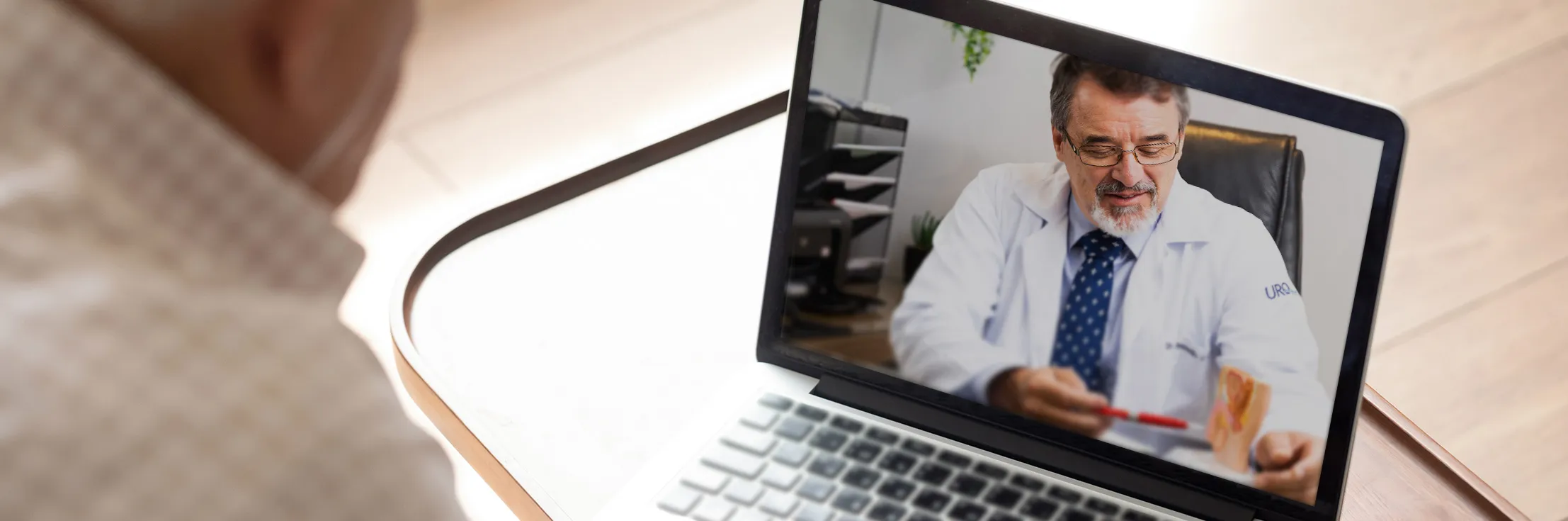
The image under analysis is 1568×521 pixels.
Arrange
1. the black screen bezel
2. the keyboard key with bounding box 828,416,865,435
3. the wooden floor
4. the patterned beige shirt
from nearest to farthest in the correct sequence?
the patterned beige shirt
the black screen bezel
the keyboard key with bounding box 828,416,865,435
the wooden floor

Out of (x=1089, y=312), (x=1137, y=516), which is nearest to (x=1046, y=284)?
(x=1089, y=312)

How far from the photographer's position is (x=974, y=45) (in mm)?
615

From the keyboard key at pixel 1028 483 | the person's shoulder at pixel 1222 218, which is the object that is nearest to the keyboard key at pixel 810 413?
the keyboard key at pixel 1028 483

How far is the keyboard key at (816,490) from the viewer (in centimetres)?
62

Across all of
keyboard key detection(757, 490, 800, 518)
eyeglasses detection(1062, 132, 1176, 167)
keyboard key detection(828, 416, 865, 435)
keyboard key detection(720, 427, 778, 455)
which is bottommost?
keyboard key detection(757, 490, 800, 518)

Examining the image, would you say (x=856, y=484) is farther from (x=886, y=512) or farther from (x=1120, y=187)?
(x=1120, y=187)

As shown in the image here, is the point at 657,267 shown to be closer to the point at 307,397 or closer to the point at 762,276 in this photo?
the point at 762,276

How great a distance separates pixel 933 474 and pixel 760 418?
3.9 inches

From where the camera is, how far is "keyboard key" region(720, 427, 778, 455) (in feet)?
2.12

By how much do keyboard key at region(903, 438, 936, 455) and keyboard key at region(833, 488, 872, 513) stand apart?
4cm

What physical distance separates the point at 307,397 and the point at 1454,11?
6.26ft

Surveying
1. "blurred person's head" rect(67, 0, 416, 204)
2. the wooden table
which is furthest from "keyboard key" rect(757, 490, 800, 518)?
"blurred person's head" rect(67, 0, 416, 204)

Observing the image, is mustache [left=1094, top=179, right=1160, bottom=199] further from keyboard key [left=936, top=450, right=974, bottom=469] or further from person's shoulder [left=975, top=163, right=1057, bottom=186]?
keyboard key [left=936, top=450, right=974, bottom=469]

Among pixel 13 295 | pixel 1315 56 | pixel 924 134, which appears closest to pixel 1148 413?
pixel 924 134
